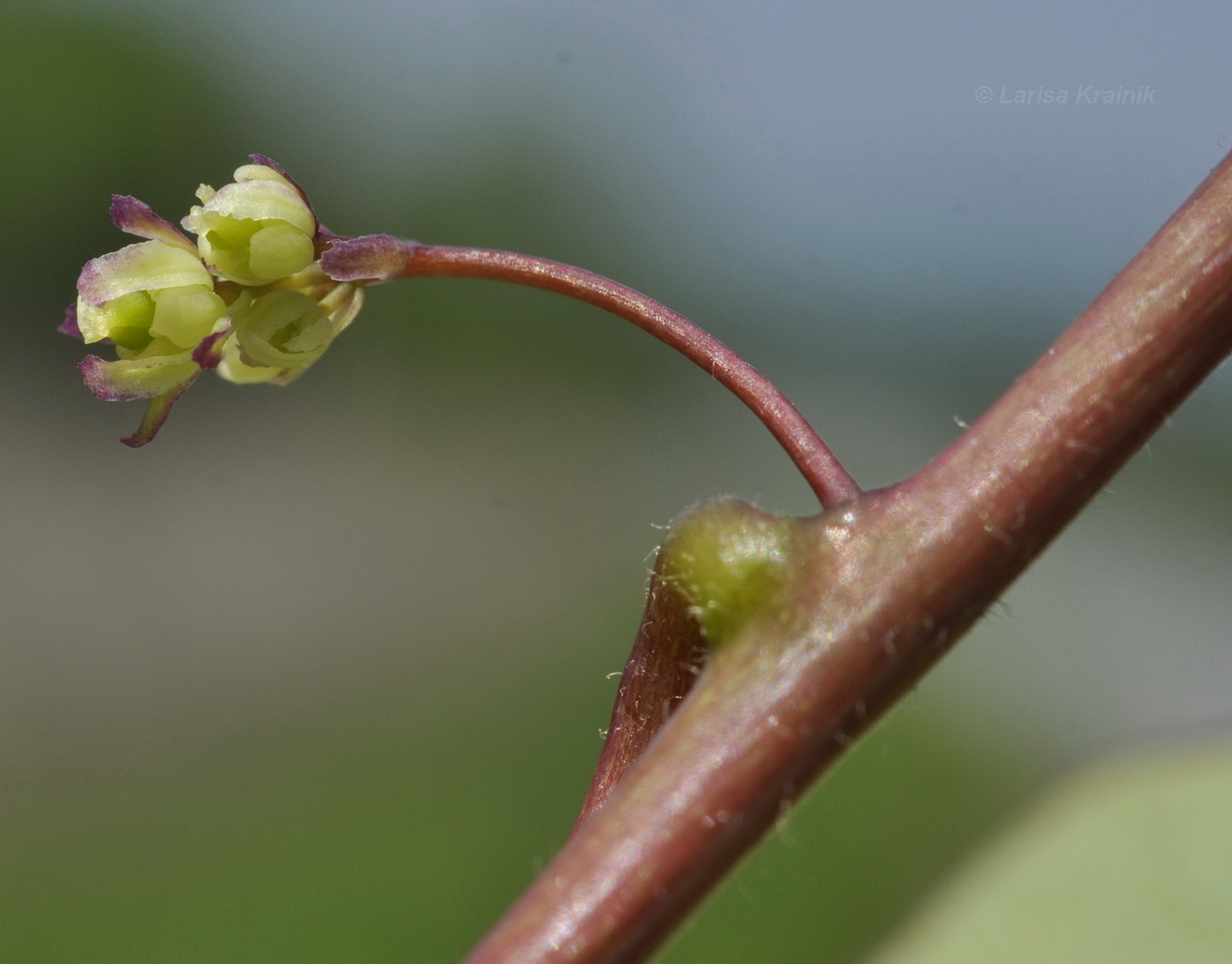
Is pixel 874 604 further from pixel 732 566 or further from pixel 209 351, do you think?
pixel 209 351

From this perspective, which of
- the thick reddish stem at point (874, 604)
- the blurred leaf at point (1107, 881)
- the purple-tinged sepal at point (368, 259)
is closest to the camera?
the thick reddish stem at point (874, 604)

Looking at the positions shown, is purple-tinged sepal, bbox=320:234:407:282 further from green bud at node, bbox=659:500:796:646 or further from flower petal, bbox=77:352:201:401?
green bud at node, bbox=659:500:796:646

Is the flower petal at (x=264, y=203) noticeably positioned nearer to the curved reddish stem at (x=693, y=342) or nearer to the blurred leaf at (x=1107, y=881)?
the curved reddish stem at (x=693, y=342)

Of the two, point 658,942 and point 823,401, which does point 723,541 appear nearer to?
point 658,942

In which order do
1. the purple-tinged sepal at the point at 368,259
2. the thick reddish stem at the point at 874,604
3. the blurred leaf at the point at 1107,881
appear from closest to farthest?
the thick reddish stem at the point at 874,604
the purple-tinged sepal at the point at 368,259
the blurred leaf at the point at 1107,881

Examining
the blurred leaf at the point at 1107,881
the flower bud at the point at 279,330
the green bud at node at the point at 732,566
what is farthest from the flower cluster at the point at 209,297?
the blurred leaf at the point at 1107,881

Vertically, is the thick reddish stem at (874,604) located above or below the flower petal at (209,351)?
above

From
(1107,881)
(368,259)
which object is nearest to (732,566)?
(368,259)

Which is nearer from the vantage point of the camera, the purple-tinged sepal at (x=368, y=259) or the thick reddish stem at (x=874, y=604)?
the thick reddish stem at (x=874, y=604)
